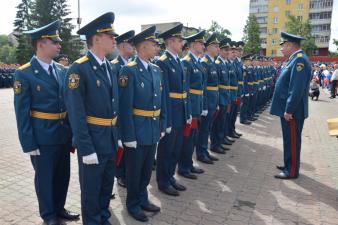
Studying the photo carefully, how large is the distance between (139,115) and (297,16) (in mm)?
69946

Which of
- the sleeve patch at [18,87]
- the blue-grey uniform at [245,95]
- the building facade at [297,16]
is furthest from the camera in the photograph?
Answer: the building facade at [297,16]

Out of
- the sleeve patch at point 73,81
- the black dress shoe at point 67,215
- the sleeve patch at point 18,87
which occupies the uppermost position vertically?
the sleeve patch at point 73,81

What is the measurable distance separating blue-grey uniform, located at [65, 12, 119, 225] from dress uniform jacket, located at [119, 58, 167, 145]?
0.32 m

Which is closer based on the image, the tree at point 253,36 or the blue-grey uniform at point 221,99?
the blue-grey uniform at point 221,99

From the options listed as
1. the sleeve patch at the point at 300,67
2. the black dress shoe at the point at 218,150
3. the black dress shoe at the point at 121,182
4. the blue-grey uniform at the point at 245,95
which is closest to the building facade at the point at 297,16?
the blue-grey uniform at the point at 245,95

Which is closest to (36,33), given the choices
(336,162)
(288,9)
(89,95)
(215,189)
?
(89,95)

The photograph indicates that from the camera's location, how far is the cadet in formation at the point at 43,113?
3264mm

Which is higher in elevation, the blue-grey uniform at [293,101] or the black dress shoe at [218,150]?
the blue-grey uniform at [293,101]

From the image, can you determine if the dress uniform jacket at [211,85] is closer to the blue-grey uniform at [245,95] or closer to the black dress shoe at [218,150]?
the black dress shoe at [218,150]

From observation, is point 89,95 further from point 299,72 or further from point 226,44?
point 226,44

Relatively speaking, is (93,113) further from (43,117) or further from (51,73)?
(51,73)

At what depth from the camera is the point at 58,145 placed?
136 inches

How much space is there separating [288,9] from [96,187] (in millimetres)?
74608

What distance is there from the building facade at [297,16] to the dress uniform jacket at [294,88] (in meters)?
64.7
